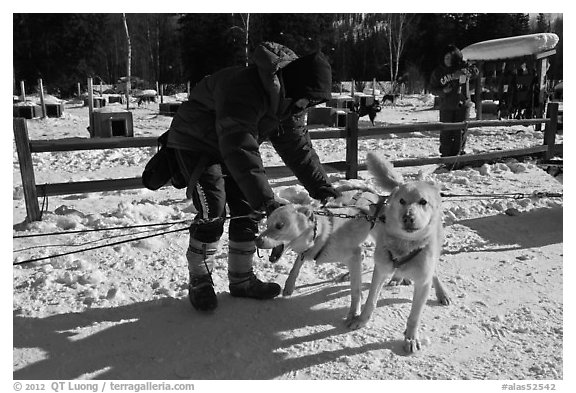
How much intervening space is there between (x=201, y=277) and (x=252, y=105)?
1262 mm

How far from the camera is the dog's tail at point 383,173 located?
321cm

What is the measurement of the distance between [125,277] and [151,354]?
3.67 ft

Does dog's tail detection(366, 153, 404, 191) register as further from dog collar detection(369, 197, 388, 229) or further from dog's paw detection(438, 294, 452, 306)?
dog's paw detection(438, 294, 452, 306)

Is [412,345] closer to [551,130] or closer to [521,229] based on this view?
[521,229]

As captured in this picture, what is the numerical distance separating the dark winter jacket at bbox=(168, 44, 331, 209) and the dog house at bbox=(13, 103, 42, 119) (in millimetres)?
15019

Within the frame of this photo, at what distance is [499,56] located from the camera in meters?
18.4

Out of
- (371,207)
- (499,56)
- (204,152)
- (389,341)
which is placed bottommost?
(389,341)

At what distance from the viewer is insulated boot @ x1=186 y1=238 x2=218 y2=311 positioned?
3.30m

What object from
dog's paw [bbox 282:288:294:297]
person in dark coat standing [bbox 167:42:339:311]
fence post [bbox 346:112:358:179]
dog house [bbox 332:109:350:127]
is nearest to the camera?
person in dark coat standing [bbox 167:42:339:311]

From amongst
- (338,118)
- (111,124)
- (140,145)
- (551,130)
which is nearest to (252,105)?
(140,145)

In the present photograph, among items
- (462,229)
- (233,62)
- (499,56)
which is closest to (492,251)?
(462,229)

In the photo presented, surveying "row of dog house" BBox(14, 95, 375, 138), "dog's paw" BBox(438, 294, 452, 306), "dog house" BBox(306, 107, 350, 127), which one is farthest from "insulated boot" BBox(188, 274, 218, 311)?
"dog house" BBox(306, 107, 350, 127)

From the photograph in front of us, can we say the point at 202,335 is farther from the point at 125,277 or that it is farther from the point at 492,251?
the point at 492,251

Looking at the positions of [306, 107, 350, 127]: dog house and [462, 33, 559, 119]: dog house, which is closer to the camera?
[306, 107, 350, 127]: dog house
